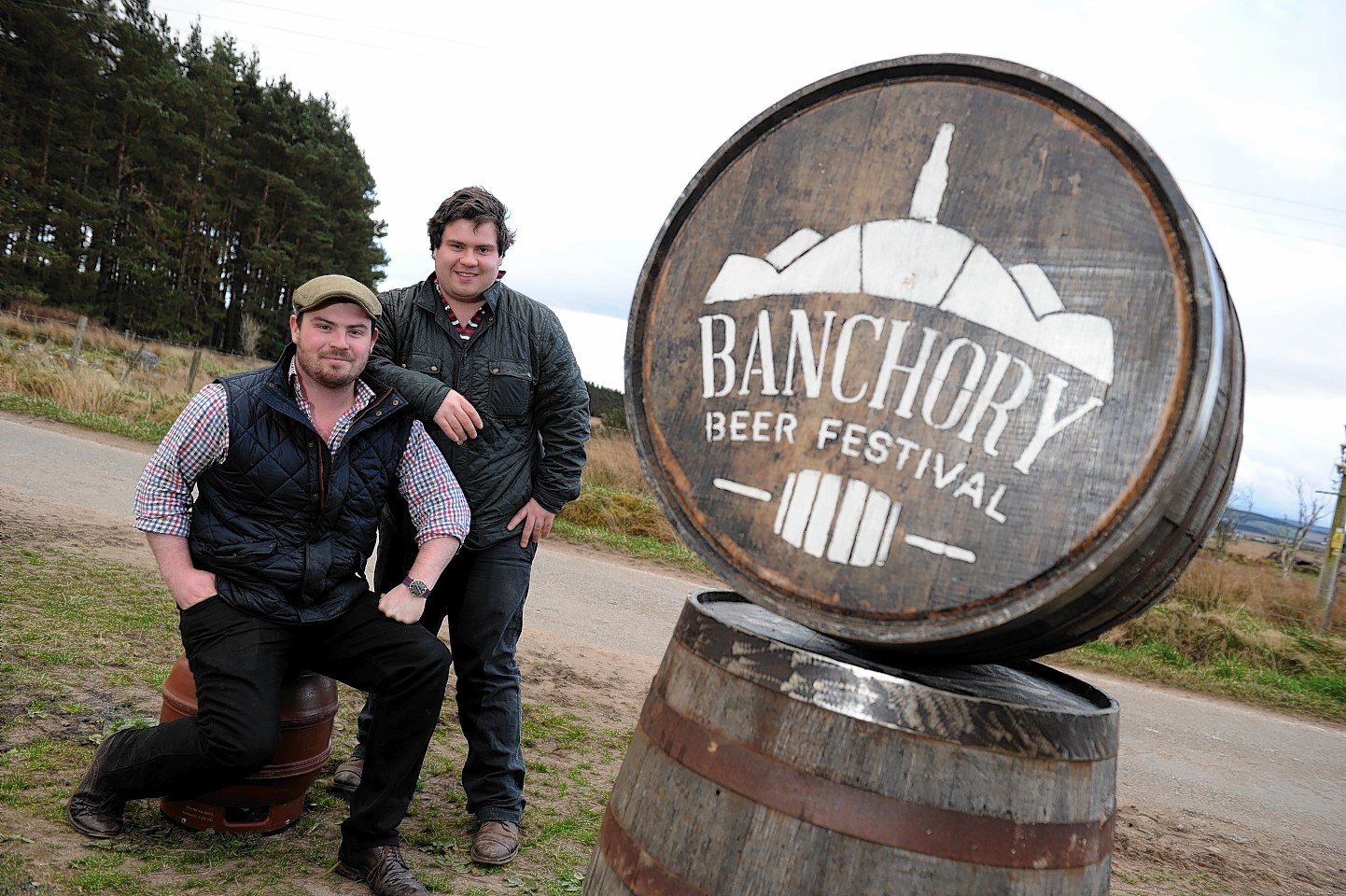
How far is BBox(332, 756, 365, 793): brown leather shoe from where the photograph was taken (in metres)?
3.25

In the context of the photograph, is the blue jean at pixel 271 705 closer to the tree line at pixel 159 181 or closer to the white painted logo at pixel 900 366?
the white painted logo at pixel 900 366

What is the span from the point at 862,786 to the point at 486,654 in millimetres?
1722

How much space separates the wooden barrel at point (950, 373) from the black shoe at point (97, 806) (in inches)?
76.1

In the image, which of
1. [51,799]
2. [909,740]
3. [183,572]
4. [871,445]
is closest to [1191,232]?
[871,445]

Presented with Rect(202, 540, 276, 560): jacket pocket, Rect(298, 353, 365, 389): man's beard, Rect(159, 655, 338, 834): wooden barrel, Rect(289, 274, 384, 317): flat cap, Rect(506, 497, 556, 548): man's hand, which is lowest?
Rect(159, 655, 338, 834): wooden barrel

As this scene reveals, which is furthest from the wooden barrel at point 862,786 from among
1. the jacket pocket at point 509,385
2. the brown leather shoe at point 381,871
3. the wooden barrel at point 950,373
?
the jacket pocket at point 509,385

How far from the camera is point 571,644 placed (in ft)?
19.1

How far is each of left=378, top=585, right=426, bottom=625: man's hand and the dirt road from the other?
283 centimetres

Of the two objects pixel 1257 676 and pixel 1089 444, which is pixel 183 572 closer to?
pixel 1089 444

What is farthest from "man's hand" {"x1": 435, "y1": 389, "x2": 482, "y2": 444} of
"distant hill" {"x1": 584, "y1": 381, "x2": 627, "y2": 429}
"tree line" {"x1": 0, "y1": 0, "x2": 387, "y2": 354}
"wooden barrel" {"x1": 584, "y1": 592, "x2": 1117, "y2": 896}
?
"tree line" {"x1": 0, "y1": 0, "x2": 387, "y2": 354}

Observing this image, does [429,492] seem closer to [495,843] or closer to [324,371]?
[324,371]

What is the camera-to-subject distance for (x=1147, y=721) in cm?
614

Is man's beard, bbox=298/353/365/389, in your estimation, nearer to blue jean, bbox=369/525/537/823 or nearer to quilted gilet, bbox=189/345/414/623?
quilted gilet, bbox=189/345/414/623

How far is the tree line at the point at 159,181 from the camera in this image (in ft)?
90.0
